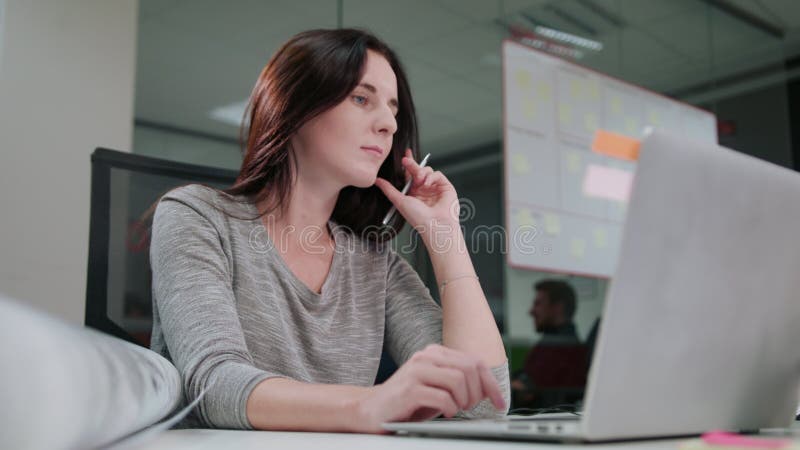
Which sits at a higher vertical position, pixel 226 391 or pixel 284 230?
pixel 284 230

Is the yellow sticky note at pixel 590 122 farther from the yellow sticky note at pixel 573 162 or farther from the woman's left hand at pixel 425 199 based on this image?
the woman's left hand at pixel 425 199

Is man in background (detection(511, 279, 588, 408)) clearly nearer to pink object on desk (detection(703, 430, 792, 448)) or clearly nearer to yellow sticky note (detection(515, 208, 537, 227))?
yellow sticky note (detection(515, 208, 537, 227))

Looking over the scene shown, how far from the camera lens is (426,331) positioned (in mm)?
1230

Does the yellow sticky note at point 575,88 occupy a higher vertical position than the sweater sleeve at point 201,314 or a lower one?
higher

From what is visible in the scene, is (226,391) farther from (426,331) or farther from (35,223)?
(35,223)

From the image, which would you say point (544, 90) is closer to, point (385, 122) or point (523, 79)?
point (523, 79)

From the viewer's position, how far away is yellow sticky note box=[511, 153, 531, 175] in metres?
2.93

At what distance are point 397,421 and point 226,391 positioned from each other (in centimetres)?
21

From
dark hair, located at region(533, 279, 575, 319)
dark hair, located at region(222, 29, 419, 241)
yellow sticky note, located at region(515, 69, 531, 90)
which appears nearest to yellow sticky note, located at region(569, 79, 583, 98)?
yellow sticky note, located at region(515, 69, 531, 90)

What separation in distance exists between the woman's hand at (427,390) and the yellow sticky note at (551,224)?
2.27 meters

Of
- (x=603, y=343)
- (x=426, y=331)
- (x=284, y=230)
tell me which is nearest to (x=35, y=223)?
(x=284, y=230)

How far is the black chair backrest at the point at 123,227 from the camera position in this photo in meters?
1.27

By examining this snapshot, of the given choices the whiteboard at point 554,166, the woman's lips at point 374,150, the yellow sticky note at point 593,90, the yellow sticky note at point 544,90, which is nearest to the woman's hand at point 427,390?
Result: the woman's lips at point 374,150

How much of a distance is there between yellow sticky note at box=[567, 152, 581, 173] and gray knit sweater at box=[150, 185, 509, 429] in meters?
1.88
